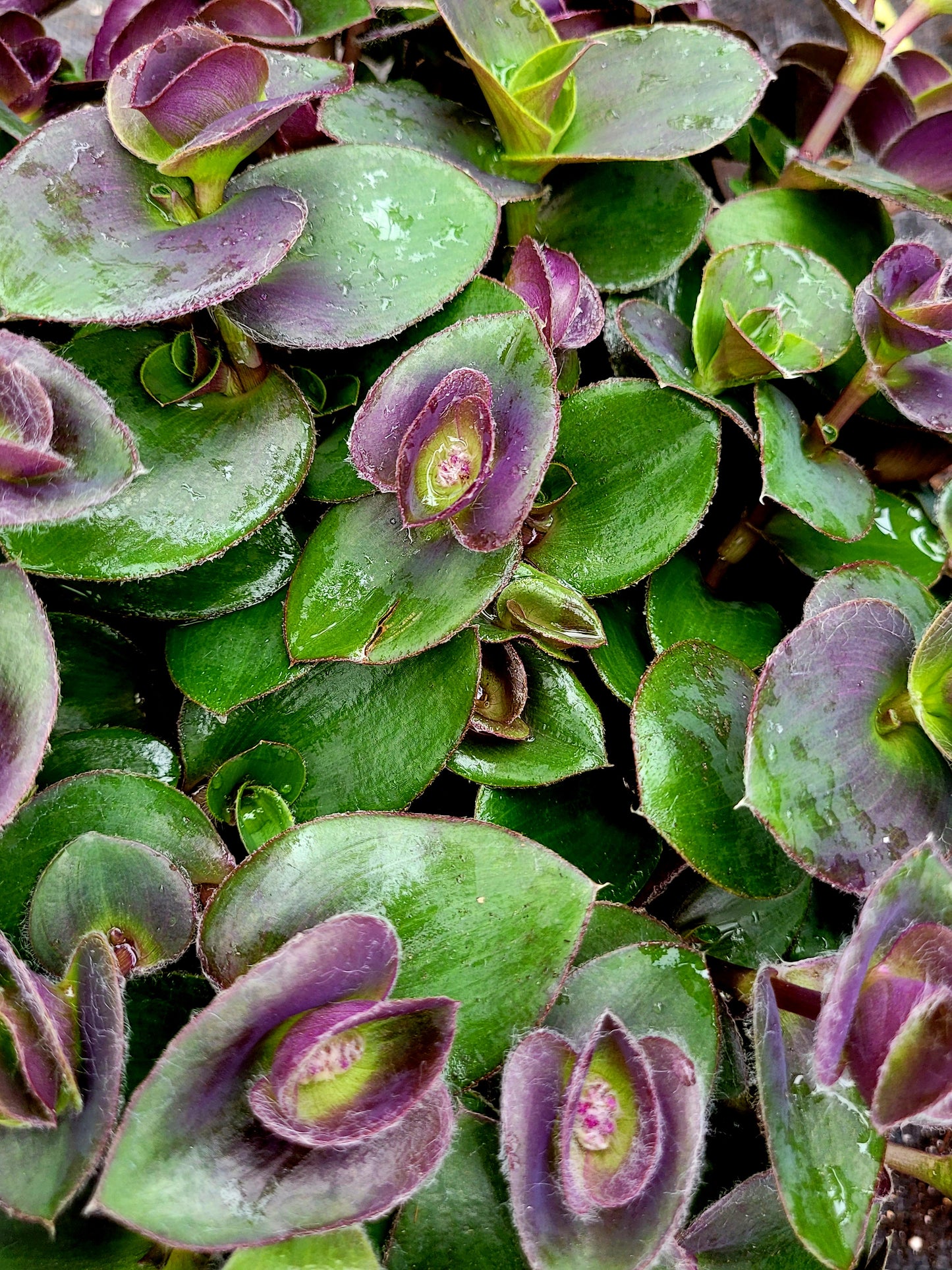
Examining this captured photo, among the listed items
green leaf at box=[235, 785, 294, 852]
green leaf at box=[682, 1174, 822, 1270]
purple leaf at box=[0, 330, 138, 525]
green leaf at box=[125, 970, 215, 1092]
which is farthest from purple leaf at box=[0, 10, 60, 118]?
green leaf at box=[682, 1174, 822, 1270]

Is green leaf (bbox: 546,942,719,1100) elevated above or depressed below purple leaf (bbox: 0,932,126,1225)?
below

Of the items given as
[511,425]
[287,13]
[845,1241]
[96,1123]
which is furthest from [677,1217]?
[287,13]

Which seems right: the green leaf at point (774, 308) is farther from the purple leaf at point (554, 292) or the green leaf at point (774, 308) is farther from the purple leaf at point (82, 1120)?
the purple leaf at point (82, 1120)

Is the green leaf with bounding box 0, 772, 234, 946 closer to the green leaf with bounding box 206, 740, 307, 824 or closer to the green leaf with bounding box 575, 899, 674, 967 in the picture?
the green leaf with bounding box 206, 740, 307, 824

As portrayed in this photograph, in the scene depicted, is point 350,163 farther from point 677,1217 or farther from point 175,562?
point 677,1217

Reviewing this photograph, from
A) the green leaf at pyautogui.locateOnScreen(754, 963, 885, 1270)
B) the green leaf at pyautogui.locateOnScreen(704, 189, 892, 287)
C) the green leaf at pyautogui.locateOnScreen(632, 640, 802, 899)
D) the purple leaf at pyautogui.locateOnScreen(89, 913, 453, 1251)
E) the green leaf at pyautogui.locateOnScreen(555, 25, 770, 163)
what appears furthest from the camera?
the green leaf at pyautogui.locateOnScreen(704, 189, 892, 287)

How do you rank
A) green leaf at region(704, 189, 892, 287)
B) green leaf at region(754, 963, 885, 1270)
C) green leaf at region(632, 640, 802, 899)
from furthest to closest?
green leaf at region(704, 189, 892, 287)
green leaf at region(632, 640, 802, 899)
green leaf at region(754, 963, 885, 1270)

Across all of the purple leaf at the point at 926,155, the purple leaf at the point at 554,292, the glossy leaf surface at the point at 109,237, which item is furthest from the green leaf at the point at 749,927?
the purple leaf at the point at 926,155

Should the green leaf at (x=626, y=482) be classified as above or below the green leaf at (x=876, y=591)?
above
